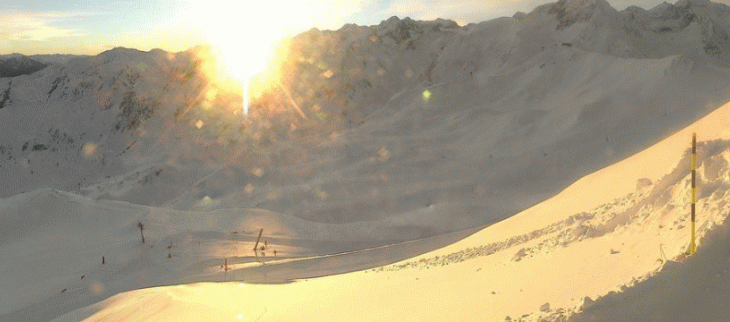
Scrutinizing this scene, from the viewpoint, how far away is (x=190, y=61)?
137 ft

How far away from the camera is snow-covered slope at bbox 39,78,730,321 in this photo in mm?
3957

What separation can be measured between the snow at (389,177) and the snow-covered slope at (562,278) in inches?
1.2

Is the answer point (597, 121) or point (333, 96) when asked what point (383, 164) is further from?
point (333, 96)

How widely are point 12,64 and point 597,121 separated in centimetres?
7470

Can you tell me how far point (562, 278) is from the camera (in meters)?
4.95

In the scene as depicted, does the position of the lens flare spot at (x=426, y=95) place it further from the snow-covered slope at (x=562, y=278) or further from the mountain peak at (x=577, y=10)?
the snow-covered slope at (x=562, y=278)

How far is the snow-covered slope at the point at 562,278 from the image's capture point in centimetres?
396

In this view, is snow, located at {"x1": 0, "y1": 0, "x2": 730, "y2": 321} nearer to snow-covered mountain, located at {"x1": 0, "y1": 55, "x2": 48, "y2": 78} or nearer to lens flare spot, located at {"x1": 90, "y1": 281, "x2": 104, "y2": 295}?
lens flare spot, located at {"x1": 90, "y1": 281, "x2": 104, "y2": 295}

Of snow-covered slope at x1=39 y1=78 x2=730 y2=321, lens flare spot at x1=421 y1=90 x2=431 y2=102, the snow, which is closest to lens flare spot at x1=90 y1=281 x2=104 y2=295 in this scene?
the snow

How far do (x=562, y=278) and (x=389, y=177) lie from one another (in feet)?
55.6

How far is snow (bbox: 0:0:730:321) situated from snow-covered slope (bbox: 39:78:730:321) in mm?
29

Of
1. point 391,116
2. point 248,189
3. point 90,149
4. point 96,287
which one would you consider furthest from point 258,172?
point 90,149

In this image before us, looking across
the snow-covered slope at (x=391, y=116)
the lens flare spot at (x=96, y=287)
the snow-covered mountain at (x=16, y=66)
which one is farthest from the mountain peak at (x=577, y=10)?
the snow-covered mountain at (x=16, y=66)

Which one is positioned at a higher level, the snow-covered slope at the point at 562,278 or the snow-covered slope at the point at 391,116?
the snow-covered slope at the point at 391,116
